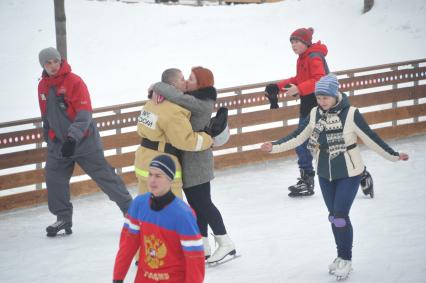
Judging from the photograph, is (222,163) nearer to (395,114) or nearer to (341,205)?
(395,114)

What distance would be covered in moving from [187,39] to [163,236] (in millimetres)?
19554

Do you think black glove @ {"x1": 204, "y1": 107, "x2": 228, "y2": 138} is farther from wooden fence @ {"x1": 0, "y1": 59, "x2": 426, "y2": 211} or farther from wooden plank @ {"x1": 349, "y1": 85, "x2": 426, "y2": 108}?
wooden plank @ {"x1": 349, "y1": 85, "x2": 426, "y2": 108}

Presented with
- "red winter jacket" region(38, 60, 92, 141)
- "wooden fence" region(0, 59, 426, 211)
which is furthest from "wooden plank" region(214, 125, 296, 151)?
"red winter jacket" region(38, 60, 92, 141)

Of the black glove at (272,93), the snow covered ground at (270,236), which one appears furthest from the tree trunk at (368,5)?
the black glove at (272,93)

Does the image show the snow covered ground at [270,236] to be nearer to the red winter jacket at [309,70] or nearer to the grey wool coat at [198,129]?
the grey wool coat at [198,129]

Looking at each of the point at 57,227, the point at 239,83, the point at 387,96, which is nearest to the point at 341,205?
the point at 57,227

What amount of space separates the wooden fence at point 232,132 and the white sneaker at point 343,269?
3908 mm

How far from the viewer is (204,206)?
21.4 ft

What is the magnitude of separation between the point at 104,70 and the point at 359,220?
13.7 m

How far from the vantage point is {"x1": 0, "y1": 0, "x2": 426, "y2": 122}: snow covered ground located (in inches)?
789

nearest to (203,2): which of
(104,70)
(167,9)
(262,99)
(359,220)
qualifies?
(167,9)

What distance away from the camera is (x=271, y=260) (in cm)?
691

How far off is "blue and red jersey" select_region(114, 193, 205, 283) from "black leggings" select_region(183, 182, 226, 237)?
6.96 ft

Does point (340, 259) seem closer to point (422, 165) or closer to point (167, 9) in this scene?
point (422, 165)
